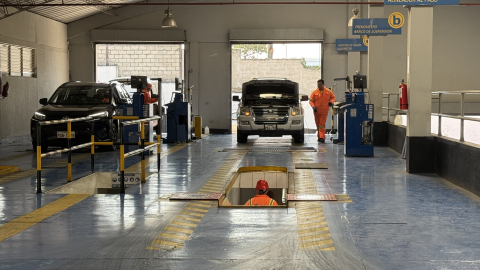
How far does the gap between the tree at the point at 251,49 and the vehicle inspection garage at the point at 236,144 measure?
0.08m

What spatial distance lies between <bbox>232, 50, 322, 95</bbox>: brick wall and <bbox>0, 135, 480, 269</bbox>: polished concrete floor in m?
15.6

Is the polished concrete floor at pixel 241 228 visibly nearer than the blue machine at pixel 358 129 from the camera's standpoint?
Yes

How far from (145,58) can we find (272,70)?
531 centimetres

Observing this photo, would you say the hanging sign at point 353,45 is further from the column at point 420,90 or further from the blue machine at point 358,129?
the column at point 420,90

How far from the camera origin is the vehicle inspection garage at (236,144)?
6176 millimetres

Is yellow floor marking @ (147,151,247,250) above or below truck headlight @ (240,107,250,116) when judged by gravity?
below

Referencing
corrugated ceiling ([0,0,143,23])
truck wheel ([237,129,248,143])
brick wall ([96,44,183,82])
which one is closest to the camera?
truck wheel ([237,129,248,143])

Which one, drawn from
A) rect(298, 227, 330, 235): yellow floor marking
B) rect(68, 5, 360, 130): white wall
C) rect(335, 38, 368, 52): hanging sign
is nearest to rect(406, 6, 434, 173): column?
rect(298, 227, 330, 235): yellow floor marking

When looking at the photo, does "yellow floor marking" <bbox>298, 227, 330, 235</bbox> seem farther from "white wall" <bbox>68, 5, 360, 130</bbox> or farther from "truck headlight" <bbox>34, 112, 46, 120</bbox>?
"white wall" <bbox>68, 5, 360, 130</bbox>

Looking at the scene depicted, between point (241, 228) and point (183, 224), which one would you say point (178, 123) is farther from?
point (241, 228)

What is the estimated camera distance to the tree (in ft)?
86.0

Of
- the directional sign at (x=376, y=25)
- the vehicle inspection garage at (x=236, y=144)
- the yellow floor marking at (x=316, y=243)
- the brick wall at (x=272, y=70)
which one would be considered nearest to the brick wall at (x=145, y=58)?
the vehicle inspection garage at (x=236, y=144)

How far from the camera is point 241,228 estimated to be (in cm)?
683

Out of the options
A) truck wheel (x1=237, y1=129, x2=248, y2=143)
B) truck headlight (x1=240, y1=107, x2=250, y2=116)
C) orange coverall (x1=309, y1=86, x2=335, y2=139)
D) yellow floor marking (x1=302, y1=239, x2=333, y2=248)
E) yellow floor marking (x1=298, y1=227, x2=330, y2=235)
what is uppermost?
orange coverall (x1=309, y1=86, x2=335, y2=139)
